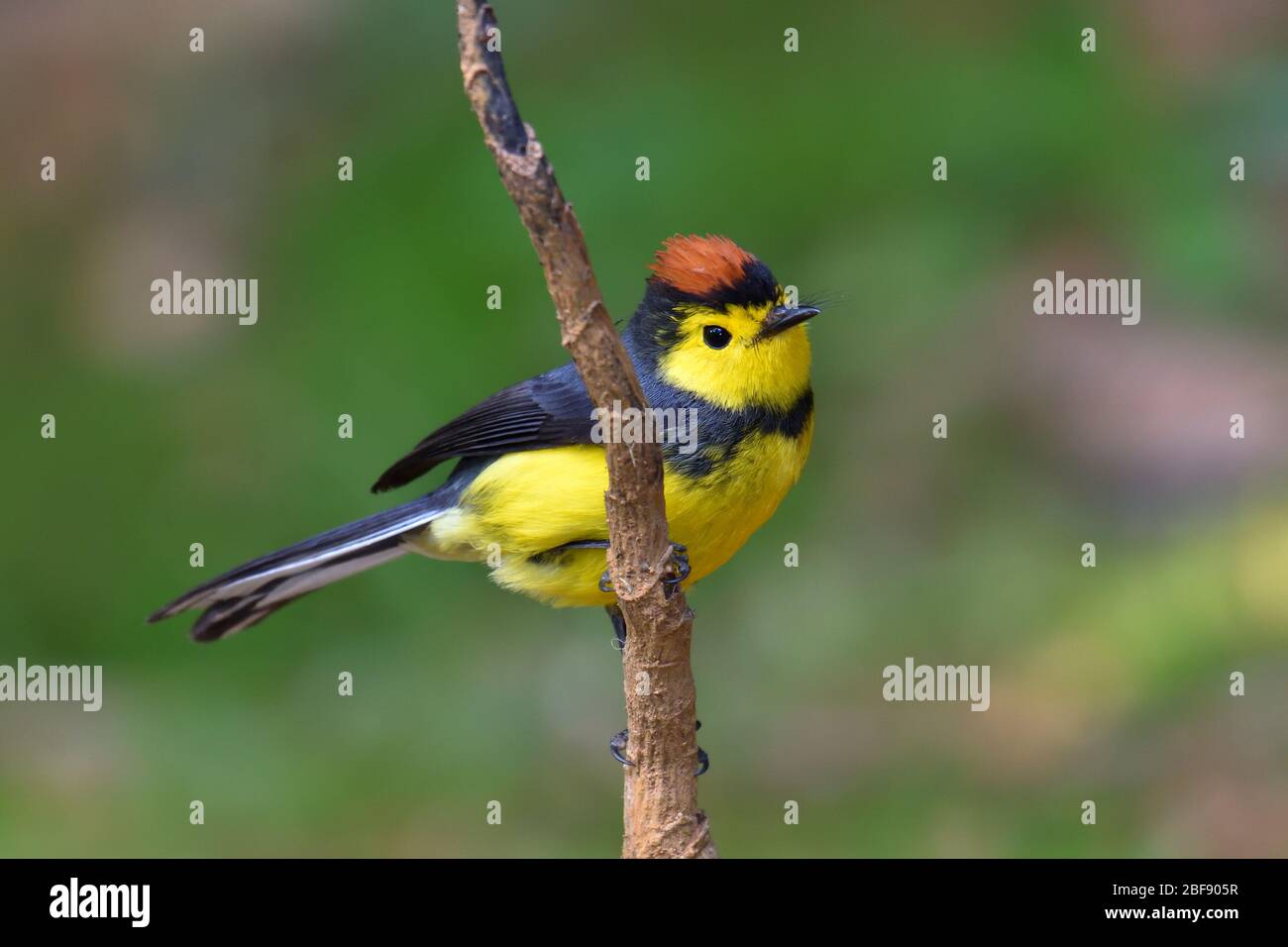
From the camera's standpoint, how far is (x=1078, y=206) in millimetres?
8742

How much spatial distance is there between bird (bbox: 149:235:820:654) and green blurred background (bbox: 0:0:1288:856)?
249 centimetres

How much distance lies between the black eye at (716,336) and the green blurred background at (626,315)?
9.83ft

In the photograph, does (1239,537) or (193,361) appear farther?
(193,361)

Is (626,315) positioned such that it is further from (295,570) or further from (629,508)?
(629,508)

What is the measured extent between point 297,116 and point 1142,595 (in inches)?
208

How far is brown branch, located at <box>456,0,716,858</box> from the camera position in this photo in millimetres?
3084

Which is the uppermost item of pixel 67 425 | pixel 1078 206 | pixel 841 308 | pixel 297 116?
pixel 297 116

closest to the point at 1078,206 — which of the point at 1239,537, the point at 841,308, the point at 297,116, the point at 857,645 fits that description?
the point at 841,308

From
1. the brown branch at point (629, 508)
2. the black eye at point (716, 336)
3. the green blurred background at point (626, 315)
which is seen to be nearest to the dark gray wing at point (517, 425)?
the black eye at point (716, 336)

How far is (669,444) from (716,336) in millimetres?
382

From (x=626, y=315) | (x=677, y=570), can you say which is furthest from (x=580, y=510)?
(x=626, y=315)

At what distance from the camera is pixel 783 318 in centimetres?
434

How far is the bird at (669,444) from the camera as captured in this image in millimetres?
4270

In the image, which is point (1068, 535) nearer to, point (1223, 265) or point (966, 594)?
point (966, 594)
